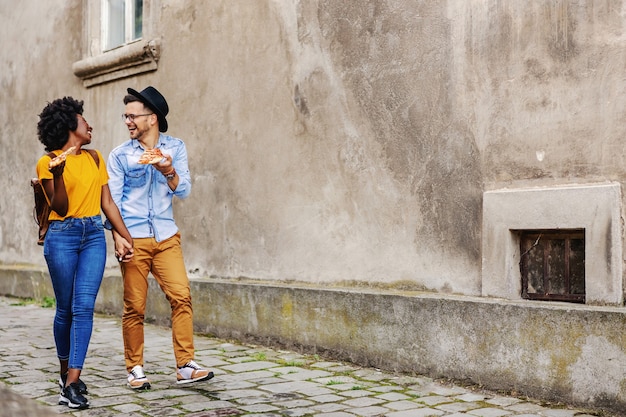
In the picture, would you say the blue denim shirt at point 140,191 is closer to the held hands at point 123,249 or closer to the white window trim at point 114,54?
the held hands at point 123,249

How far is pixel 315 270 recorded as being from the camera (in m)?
6.51

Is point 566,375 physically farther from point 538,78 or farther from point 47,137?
point 47,137

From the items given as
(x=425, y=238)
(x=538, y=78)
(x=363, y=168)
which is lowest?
(x=425, y=238)

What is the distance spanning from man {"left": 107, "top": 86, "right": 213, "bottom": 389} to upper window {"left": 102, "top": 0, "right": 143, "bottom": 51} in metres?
3.61

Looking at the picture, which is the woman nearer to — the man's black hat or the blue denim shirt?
the blue denim shirt

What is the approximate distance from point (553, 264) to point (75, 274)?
2.83m

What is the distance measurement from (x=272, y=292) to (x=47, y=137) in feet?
7.74

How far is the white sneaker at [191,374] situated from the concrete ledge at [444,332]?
116 centimetres

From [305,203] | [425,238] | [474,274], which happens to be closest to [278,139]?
[305,203]

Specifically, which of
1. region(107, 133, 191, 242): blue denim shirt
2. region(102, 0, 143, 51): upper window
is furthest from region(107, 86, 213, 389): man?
region(102, 0, 143, 51): upper window

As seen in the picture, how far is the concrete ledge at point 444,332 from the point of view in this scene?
4566 mm

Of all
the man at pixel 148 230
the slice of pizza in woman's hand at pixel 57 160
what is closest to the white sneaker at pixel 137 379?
the man at pixel 148 230

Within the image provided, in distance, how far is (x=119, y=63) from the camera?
28.3 ft

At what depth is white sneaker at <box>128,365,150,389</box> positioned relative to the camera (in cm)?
516
